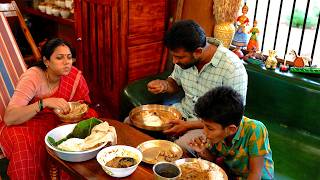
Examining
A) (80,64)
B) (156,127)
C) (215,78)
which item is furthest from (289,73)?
(80,64)

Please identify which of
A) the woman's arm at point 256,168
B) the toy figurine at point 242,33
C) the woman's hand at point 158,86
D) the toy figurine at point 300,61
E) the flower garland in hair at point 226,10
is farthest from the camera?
the toy figurine at point 242,33

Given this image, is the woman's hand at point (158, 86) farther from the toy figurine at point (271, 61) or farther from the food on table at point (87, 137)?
the toy figurine at point (271, 61)

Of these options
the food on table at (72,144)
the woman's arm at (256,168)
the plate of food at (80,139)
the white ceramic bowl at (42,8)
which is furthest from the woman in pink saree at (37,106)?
the white ceramic bowl at (42,8)

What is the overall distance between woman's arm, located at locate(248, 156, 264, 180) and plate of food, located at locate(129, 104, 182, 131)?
0.61 metres

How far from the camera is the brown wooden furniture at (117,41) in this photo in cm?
271

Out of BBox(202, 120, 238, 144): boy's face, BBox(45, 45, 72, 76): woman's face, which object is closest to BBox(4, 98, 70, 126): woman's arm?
BBox(45, 45, 72, 76): woman's face

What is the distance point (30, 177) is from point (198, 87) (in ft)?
3.63

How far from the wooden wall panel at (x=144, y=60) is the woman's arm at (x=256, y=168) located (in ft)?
5.12

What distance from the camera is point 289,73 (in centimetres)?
238

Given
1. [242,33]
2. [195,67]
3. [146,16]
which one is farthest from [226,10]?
[195,67]

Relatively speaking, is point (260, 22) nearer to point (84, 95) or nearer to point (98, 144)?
point (84, 95)

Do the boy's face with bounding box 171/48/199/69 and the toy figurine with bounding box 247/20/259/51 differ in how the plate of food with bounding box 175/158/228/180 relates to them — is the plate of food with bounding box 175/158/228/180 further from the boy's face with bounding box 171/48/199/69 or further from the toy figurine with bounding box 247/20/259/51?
the toy figurine with bounding box 247/20/259/51

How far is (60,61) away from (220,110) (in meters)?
1.06

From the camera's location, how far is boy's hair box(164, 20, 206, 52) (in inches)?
71.5
